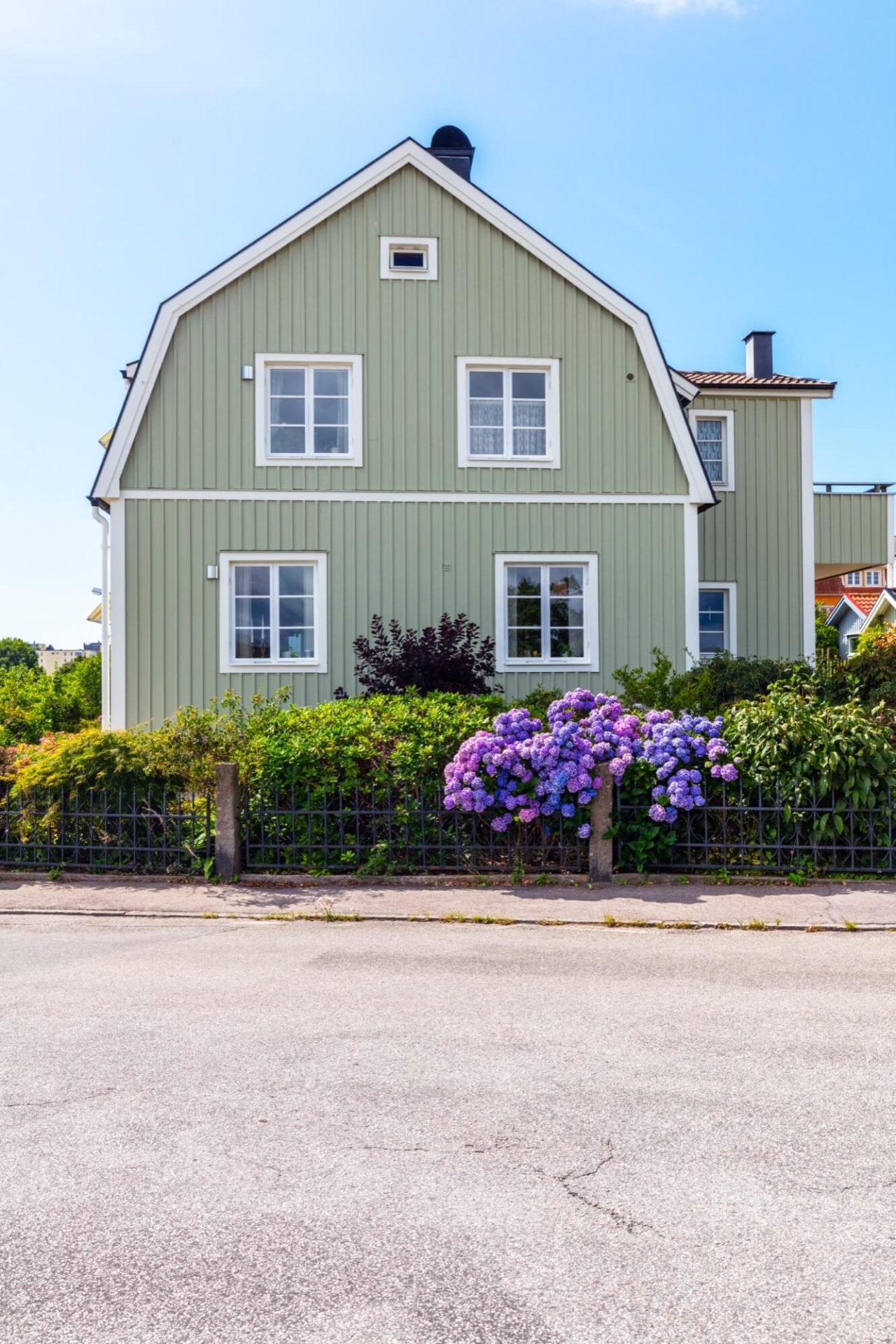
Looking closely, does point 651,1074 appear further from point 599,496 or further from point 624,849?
point 599,496

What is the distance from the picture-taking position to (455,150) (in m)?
18.8

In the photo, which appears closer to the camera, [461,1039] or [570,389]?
[461,1039]

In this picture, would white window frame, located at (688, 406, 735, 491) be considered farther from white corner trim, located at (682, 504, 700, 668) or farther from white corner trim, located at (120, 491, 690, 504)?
white corner trim, located at (120, 491, 690, 504)

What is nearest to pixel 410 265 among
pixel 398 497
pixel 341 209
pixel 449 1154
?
pixel 341 209

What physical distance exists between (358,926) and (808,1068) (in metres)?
4.32

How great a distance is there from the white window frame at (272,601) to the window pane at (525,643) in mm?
2869

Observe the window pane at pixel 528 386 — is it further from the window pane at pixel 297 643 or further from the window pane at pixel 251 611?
the window pane at pixel 251 611

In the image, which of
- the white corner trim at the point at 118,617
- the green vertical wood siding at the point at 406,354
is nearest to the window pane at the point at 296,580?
the green vertical wood siding at the point at 406,354

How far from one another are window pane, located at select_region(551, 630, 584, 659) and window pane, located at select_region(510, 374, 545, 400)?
369 cm

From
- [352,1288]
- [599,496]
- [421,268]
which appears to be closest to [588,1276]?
[352,1288]

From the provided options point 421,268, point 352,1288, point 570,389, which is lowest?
point 352,1288

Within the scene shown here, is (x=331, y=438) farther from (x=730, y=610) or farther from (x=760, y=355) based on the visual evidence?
(x=760, y=355)

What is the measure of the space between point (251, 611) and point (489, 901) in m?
8.40

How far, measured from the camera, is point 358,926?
8.66 m
